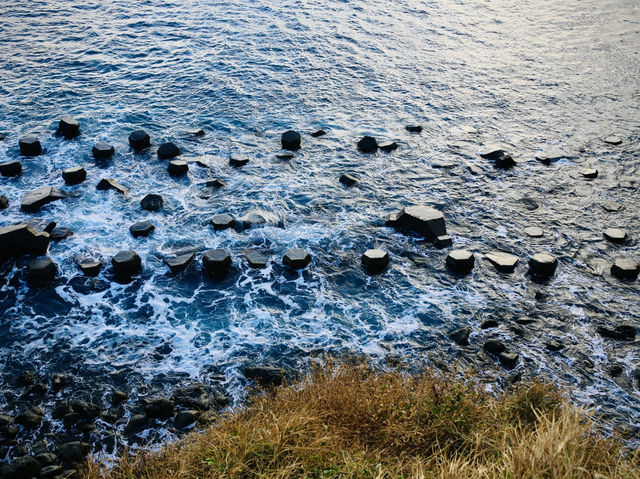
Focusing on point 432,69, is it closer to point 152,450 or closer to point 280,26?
point 280,26

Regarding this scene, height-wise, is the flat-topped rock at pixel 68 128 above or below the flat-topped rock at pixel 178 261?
→ above

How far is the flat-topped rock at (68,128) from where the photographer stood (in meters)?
10.1

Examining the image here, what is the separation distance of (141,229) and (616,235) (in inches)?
275

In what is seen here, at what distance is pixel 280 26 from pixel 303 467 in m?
13.6

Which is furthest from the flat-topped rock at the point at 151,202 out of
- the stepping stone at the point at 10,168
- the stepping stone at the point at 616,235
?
the stepping stone at the point at 616,235

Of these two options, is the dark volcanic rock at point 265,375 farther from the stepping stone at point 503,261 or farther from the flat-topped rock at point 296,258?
the stepping stone at point 503,261

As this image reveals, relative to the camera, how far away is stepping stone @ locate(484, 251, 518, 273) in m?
7.43

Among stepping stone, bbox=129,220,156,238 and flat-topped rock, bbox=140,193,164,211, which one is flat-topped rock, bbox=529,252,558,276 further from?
flat-topped rock, bbox=140,193,164,211

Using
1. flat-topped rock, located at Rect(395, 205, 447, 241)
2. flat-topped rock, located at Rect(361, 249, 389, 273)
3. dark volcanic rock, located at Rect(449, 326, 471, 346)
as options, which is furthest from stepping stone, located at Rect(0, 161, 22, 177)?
dark volcanic rock, located at Rect(449, 326, 471, 346)

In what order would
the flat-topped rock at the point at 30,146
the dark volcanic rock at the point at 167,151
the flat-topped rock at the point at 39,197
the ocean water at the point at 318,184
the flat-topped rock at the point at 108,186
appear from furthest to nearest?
the dark volcanic rock at the point at 167,151
the flat-topped rock at the point at 30,146
the flat-topped rock at the point at 108,186
the flat-topped rock at the point at 39,197
the ocean water at the point at 318,184

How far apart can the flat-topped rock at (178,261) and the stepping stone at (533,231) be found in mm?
4945

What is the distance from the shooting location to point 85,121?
35.4ft

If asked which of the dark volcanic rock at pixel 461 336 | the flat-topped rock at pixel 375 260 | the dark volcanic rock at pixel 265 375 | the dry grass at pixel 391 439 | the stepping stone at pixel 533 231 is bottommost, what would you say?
the dark volcanic rock at pixel 265 375

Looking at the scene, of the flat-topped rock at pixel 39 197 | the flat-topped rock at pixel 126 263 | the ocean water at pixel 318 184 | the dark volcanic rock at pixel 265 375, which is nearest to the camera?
the dark volcanic rock at pixel 265 375
